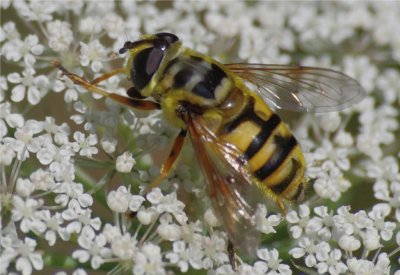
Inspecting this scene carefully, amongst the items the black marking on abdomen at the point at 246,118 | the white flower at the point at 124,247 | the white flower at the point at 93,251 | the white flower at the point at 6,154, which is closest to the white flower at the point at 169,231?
the white flower at the point at 124,247

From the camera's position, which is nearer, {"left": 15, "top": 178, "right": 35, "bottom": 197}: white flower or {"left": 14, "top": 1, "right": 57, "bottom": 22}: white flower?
{"left": 15, "top": 178, "right": 35, "bottom": 197}: white flower

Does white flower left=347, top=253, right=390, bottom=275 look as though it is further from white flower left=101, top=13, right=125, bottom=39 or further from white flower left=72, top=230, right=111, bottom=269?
white flower left=101, top=13, right=125, bottom=39

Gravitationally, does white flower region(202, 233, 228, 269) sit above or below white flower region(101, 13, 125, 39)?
below

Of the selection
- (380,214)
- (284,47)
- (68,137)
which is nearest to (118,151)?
(68,137)


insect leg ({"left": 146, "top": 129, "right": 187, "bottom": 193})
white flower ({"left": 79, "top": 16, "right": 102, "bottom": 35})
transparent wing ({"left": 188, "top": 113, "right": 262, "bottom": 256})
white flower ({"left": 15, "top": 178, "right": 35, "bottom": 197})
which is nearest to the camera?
transparent wing ({"left": 188, "top": 113, "right": 262, "bottom": 256})

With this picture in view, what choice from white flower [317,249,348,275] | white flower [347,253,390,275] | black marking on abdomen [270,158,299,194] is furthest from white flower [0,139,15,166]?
white flower [347,253,390,275]

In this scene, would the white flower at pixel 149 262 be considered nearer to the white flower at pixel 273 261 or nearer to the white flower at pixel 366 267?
the white flower at pixel 273 261

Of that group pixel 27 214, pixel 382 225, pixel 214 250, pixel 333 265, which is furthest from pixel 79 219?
pixel 382 225
